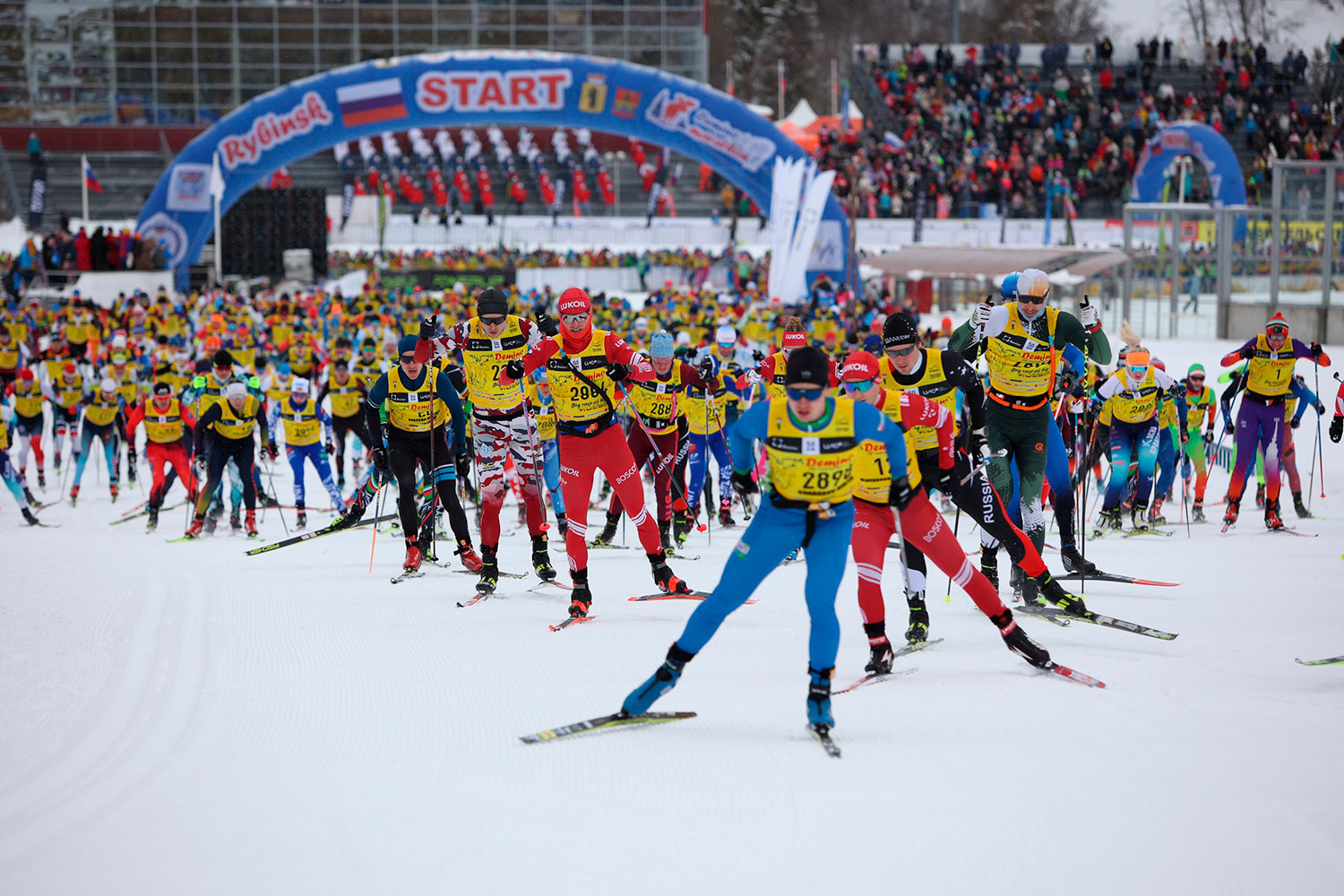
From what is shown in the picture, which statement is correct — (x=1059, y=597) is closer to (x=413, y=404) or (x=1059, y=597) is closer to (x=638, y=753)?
(x=638, y=753)

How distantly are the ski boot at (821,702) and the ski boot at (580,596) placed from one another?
2.61 meters

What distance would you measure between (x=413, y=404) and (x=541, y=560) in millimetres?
1532

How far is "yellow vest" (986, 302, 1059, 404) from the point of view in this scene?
25.8 feet

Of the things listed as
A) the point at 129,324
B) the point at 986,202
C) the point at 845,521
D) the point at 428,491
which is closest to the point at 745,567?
the point at 845,521

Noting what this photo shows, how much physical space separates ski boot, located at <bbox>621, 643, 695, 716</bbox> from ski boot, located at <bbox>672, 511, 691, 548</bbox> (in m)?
5.31

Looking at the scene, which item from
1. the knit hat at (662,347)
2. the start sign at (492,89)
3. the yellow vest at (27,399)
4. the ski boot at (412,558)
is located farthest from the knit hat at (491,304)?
the start sign at (492,89)

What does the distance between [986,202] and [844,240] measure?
9998mm

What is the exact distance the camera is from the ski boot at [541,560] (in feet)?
29.3

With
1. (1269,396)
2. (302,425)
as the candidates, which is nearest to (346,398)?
(302,425)

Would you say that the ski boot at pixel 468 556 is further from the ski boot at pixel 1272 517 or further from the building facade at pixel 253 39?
the building facade at pixel 253 39

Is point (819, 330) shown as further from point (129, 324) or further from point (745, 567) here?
point (745, 567)

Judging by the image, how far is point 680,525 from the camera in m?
11.1

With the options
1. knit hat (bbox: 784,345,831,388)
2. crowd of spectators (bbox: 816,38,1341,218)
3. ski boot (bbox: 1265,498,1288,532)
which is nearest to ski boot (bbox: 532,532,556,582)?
knit hat (bbox: 784,345,831,388)

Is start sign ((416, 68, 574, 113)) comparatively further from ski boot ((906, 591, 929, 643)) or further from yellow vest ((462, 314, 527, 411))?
ski boot ((906, 591, 929, 643))
